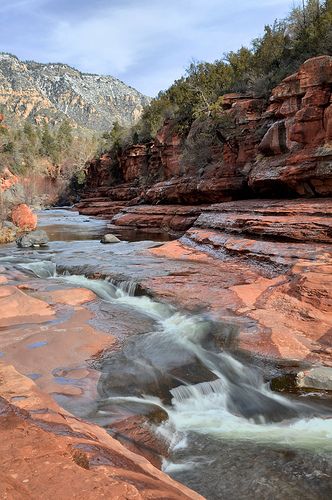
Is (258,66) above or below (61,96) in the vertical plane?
below

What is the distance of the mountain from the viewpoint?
13950 centimetres

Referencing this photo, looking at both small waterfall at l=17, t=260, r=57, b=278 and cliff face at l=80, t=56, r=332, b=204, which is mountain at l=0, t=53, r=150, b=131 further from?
small waterfall at l=17, t=260, r=57, b=278

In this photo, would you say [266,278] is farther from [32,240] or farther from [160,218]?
[160,218]

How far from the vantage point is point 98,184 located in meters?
42.2

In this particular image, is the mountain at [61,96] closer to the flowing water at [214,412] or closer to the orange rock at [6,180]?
the orange rock at [6,180]

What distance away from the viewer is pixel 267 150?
47.7 ft

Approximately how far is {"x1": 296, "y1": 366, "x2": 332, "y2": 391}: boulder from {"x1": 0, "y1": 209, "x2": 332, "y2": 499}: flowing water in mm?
187

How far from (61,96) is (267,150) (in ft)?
526

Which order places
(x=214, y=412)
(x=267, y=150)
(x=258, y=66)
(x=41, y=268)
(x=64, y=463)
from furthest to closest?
(x=258, y=66) → (x=267, y=150) → (x=41, y=268) → (x=214, y=412) → (x=64, y=463)

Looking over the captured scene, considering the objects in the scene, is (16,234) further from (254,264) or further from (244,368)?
(244,368)

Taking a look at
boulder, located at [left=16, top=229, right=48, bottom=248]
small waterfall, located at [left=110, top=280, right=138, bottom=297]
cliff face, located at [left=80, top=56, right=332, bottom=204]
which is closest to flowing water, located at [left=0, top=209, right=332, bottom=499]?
small waterfall, located at [left=110, top=280, right=138, bottom=297]

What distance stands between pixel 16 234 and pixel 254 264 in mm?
13631

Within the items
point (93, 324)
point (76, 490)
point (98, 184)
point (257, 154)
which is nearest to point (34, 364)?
point (93, 324)

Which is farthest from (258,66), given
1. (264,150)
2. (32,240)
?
(32,240)
